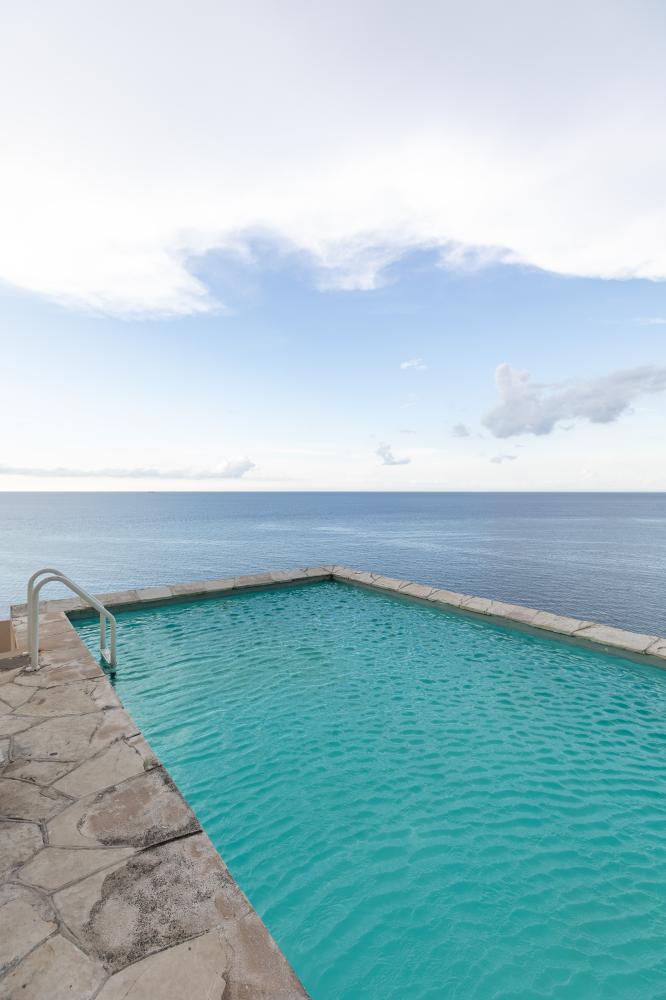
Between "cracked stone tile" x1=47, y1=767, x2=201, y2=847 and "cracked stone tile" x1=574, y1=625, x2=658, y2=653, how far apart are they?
8777mm

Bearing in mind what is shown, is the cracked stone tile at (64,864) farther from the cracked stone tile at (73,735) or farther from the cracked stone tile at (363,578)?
the cracked stone tile at (363,578)

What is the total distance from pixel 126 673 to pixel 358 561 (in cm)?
2047

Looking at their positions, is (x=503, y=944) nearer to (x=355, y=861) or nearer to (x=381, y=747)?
(x=355, y=861)

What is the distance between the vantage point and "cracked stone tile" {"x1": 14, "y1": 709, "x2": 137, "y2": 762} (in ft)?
13.6

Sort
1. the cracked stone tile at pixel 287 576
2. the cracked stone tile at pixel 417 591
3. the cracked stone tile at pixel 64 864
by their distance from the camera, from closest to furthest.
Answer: the cracked stone tile at pixel 64 864
the cracked stone tile at pixel 417 591
the cracked stone tile at pixel 287 576

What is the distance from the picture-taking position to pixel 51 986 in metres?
2.12

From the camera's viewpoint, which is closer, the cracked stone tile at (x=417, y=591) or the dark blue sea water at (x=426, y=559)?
the cracked stone tile at (x=417, y=591)

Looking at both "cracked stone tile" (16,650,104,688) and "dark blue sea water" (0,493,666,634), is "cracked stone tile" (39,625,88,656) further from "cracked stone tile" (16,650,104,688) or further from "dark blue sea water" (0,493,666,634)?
"dark blue sea water" (0,493,666,634)

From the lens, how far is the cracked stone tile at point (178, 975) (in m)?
2.10

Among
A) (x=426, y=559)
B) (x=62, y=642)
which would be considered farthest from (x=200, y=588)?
(x=426, y=559)

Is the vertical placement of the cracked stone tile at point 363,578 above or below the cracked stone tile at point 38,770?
below

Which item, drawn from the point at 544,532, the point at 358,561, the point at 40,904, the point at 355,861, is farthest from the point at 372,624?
the point at 544,532

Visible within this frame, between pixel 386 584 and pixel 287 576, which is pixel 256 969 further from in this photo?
pixel 287 576

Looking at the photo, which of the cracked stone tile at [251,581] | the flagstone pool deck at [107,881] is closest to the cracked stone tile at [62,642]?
the flagstone pool deck at [107,881]
